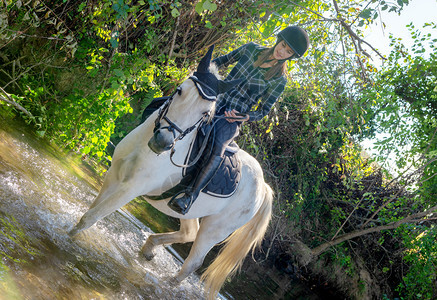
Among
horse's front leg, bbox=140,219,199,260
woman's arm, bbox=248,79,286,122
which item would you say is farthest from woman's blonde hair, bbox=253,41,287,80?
horse's front leg, bbox=140,219,199,260

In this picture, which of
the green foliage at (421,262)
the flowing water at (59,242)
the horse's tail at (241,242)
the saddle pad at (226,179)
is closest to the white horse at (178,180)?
the horse's tail at (241,242)

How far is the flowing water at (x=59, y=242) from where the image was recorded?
2209 mm

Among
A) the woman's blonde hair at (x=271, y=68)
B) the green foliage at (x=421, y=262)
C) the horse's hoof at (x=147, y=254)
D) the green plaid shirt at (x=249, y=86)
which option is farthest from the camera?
the green foliage at (x=421, y=262)

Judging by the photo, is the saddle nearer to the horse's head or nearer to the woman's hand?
the woman's hand

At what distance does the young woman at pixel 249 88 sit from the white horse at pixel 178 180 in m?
0.26

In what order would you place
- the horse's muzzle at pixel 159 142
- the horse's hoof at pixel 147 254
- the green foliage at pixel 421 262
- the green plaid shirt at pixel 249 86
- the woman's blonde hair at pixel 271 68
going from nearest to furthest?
the horse's muzzle at pixel 159 142 < the woman's blonde hair at pixel 271 68 < the green plaid shirt at pixel 249 86 < the horse's hoof at pixel 147 254 < the green foliage at pixel 421 262

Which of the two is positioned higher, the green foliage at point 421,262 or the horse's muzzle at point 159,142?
the green foliage at point 421,262

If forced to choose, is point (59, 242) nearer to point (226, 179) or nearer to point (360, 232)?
point (226, 179)

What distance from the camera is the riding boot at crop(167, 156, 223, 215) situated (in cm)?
341

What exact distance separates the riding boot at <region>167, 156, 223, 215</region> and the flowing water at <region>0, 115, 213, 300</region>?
2.37 feet

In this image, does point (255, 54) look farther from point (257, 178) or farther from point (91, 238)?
point (91, 238)

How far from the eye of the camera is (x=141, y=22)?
6129 millimetres

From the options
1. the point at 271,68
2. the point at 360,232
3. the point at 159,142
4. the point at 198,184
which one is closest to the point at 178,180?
the point at 198,184

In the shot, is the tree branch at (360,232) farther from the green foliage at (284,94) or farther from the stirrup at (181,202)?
the stirrup at (181,202)
